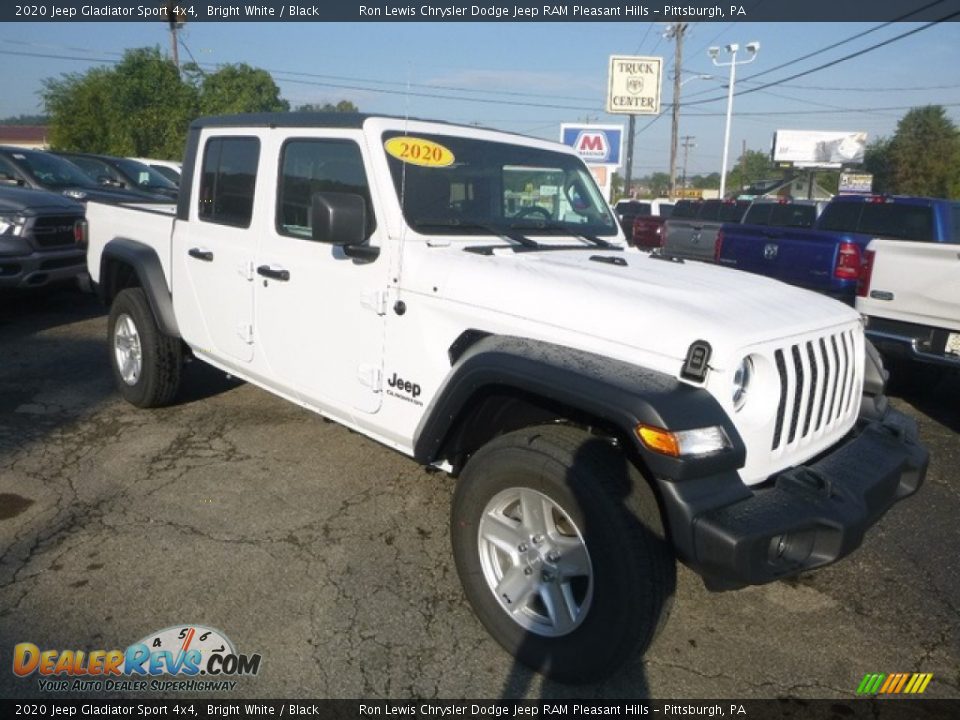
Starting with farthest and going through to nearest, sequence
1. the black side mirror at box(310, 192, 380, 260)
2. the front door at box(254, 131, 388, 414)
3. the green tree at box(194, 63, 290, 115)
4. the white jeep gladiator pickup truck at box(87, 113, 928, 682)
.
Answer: the green tree at box(194, 63, 290, 115), the front door at box(254, 131, 388, 414), the black side mirror at box(310, 192, 380, 260), the white jeep gladiator pickup truck at box(87, 113, 928, 682)

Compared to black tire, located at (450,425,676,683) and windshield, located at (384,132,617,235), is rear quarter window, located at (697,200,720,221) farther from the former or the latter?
black tire, located at (450,425,676,683)

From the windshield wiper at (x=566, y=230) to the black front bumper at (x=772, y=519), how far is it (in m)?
1.77

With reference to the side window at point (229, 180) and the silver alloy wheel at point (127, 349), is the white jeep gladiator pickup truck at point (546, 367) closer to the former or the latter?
the side window at point (229, 180)

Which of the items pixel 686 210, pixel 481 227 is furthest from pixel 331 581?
pixel 686 210

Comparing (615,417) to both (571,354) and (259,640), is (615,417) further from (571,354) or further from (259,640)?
(259,640)

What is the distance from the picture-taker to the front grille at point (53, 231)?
307 inches

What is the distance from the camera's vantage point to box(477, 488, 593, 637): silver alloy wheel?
2.69m

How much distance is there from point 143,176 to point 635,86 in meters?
12.0

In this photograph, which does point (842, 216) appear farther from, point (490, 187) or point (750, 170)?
point (750, 170)

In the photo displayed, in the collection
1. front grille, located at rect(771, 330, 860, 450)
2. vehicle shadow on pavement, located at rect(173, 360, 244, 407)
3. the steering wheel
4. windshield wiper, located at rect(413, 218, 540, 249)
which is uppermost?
the steering wheel

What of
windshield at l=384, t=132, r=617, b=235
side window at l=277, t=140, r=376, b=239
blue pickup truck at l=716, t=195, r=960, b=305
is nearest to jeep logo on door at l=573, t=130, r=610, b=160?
blue pickup truck at l=716, t=195, r=960, b=305

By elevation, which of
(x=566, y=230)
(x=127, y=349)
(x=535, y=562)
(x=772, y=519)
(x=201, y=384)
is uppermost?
(x=566, y=230)

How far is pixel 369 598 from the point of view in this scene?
10.5ft

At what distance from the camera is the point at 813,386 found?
281cm
